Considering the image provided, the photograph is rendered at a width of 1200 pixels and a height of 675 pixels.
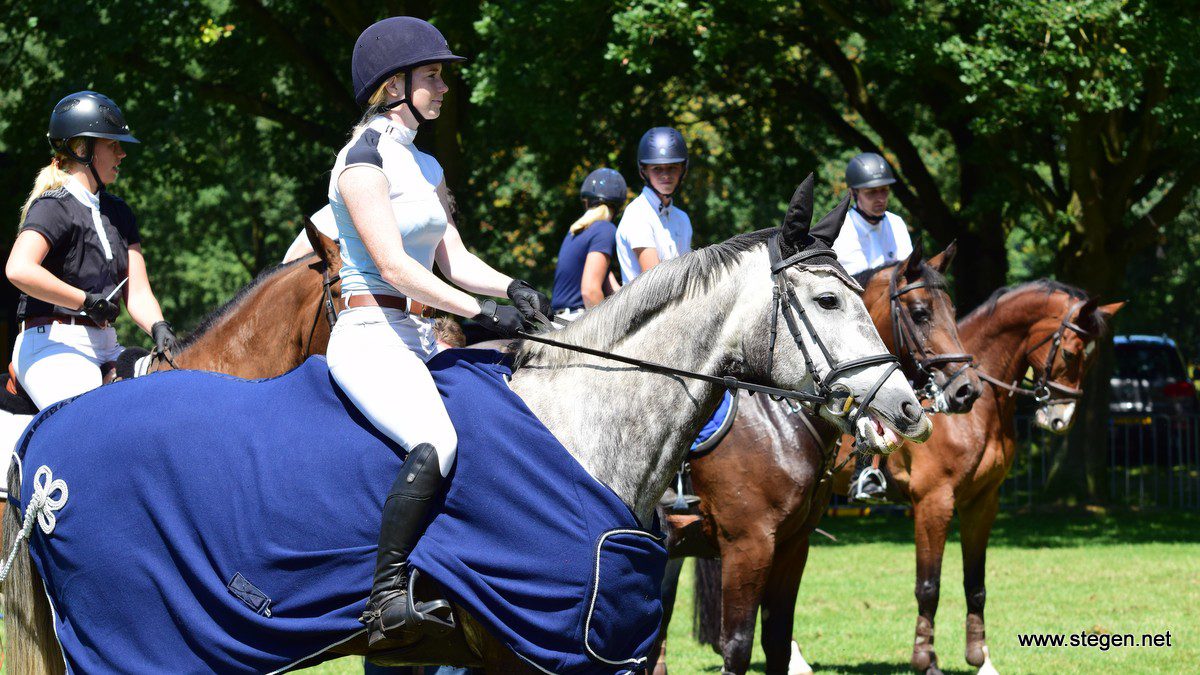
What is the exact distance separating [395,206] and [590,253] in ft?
12.0

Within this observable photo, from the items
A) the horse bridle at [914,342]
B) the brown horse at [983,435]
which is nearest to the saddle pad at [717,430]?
the horse bridle at [914,342]

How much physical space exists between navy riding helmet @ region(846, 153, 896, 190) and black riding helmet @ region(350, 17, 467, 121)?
4.87 m

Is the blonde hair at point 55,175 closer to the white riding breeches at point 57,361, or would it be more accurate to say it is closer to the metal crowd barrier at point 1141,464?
the white riding breeches at point 57,361

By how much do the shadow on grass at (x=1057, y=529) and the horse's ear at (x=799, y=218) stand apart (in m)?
12.7

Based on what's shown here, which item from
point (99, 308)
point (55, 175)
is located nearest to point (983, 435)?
point (99, 308)

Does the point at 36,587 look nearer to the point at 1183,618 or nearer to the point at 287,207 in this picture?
the point at 1183,618

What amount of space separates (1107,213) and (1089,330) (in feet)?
28.3

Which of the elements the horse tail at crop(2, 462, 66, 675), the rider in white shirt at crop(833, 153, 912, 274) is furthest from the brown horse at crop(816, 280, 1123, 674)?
the horse tail at crop(2, 462, 66, 675)

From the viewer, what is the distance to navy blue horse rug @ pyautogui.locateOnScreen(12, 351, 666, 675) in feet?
13.2

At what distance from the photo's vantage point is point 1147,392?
80.6ft

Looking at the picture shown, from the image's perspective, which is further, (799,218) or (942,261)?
(942,261)

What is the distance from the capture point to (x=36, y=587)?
4484 millimetres

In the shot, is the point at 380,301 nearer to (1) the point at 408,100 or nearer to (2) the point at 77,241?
(1) the point at 408,100

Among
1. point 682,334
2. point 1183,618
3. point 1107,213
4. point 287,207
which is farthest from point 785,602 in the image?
point 287,207
